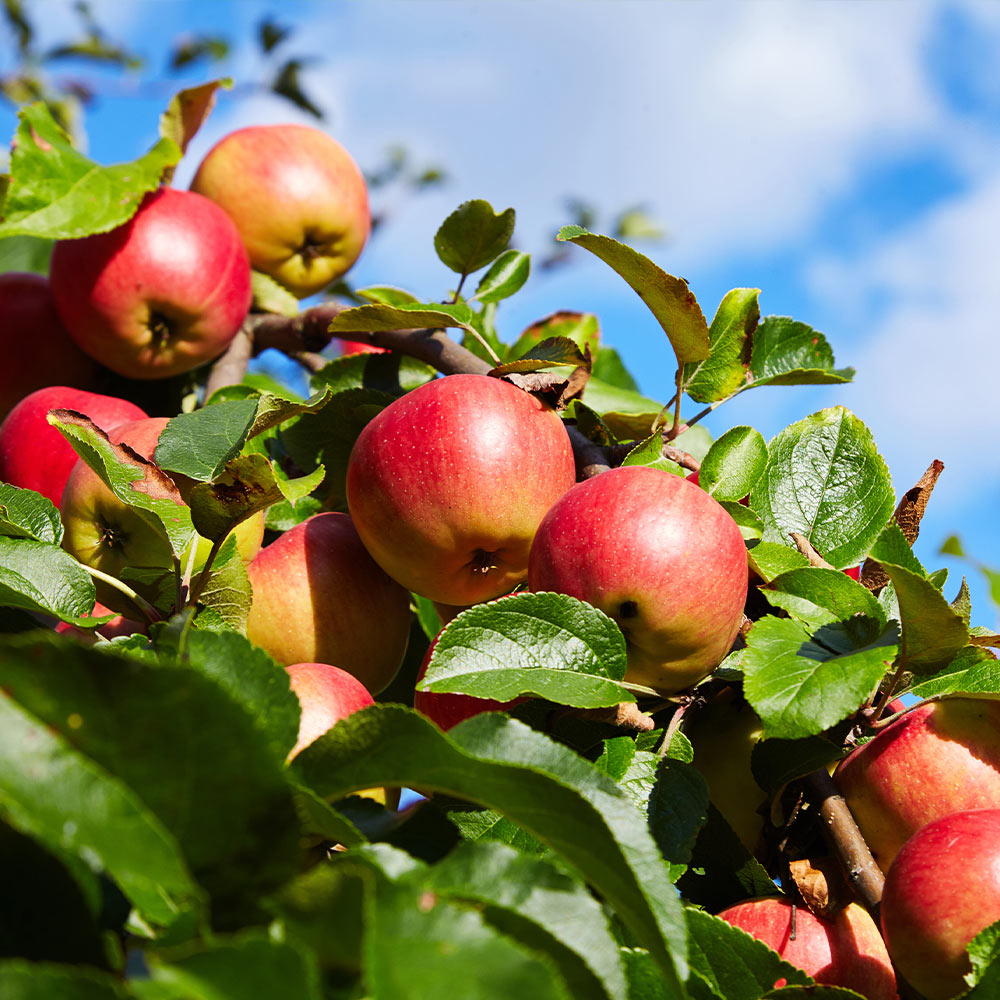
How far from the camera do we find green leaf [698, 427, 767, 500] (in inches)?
39.1

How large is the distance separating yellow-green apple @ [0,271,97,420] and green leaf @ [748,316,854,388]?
913 millimetres

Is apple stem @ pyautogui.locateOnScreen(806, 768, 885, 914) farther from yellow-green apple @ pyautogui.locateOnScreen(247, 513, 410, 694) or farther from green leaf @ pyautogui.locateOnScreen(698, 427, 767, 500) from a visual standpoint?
yellow-green apple @ pyautogui.locateOnScreen(247, 513, 410, 694)

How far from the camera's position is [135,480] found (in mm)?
844

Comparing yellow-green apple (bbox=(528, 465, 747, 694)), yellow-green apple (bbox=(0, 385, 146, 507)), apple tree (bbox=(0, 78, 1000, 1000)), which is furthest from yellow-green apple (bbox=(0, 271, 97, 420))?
yellow-green apple (bbox=(528, 465, 747, 694))

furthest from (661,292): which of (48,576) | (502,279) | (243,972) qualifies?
(243,972)

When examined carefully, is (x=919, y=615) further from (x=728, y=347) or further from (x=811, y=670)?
(x=728, y=347)

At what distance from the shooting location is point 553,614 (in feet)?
2.65

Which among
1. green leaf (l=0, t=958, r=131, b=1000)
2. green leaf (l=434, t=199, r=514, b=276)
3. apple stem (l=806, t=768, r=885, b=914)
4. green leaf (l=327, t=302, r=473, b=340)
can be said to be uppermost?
green leaf (l=434, t=199, r=514, b=276)

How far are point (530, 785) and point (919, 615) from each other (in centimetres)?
44

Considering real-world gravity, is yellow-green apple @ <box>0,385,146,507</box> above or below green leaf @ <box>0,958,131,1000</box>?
below

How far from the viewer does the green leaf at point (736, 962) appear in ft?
2.09

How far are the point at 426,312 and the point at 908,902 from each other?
72cm

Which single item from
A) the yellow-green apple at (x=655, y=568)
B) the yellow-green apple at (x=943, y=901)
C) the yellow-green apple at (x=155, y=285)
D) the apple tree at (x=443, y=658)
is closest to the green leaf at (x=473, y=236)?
the apple tree at (x=443, y=658)

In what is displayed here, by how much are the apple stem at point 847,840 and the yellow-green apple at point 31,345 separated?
43.5 inches
